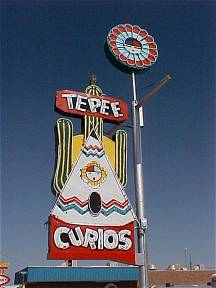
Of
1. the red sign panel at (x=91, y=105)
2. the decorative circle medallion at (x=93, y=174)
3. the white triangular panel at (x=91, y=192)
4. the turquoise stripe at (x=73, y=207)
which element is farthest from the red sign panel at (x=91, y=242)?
the red sign panel at (x=91, y=105)

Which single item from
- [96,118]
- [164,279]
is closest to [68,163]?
[96,118]

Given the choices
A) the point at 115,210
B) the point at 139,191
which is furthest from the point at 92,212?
Result: the point at 139,191

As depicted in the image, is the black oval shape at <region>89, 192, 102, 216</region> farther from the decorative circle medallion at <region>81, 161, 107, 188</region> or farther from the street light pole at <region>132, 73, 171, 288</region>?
the street light pole at <region>132, 73, 171, 288</region>

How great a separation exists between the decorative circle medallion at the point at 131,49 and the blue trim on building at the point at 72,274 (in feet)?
37.1

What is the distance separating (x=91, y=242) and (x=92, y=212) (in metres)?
1.50

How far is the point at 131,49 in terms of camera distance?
27.6 m

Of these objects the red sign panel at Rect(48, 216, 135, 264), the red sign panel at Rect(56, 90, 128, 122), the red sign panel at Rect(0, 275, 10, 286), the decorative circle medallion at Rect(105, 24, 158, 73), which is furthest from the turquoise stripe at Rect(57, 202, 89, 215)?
the decorative circle medallion at Rect(105, 24, 158, 73)

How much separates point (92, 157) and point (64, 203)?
9.78ft

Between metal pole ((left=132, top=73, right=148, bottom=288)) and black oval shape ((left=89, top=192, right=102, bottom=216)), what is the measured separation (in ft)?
6.50

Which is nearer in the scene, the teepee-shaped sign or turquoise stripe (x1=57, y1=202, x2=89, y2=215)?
the teepee-shaped sign

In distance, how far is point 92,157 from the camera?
24.7 meters

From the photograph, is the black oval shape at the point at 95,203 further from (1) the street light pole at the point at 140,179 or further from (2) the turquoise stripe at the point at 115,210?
(1) the street light pole at the point at 140,179

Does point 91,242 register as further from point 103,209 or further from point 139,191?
point 139,191

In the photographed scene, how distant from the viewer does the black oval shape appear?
2391cm
